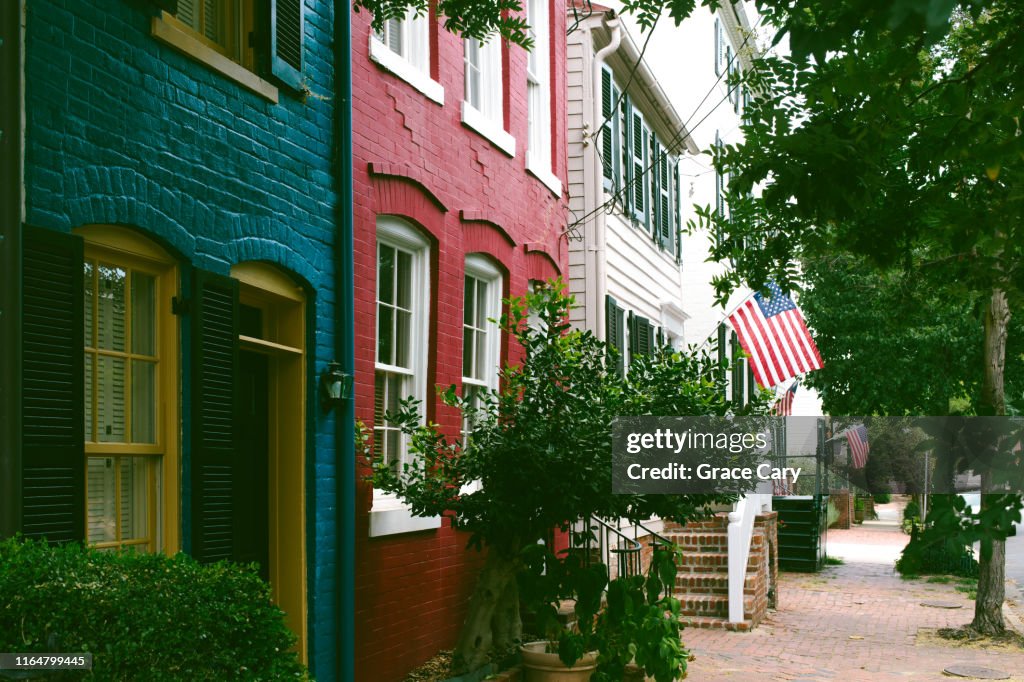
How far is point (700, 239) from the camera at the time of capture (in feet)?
78.8

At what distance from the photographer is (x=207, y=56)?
695 centimetres

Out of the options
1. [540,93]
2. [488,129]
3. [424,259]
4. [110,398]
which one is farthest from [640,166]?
[110,398]

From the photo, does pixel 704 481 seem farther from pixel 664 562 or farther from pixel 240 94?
pixel 240 94

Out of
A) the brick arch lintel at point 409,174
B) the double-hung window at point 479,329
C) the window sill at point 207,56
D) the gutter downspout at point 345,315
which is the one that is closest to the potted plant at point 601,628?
the gutter downspout at point 345,315

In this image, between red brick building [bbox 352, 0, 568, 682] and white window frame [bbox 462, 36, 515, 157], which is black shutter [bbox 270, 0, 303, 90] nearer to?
red brick building [bbox 352, 0, 568, 682]

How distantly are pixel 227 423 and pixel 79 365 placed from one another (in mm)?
1443

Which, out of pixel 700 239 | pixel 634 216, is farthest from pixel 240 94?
pixel 700 239

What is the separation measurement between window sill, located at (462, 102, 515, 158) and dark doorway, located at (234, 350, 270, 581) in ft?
11.6

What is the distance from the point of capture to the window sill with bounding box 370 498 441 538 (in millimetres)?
9117

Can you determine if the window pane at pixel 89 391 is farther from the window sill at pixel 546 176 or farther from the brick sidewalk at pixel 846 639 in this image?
the window sill at pixel 546 176

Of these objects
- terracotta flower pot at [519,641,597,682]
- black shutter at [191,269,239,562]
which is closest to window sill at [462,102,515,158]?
black shutter at [191,269,239,562]

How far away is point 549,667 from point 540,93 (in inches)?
251

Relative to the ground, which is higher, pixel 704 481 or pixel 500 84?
pixel 500 84

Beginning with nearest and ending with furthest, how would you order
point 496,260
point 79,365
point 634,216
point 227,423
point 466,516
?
point 79,365 < point 227,423 < point 466,516 < point 496,260 < point 634,216
